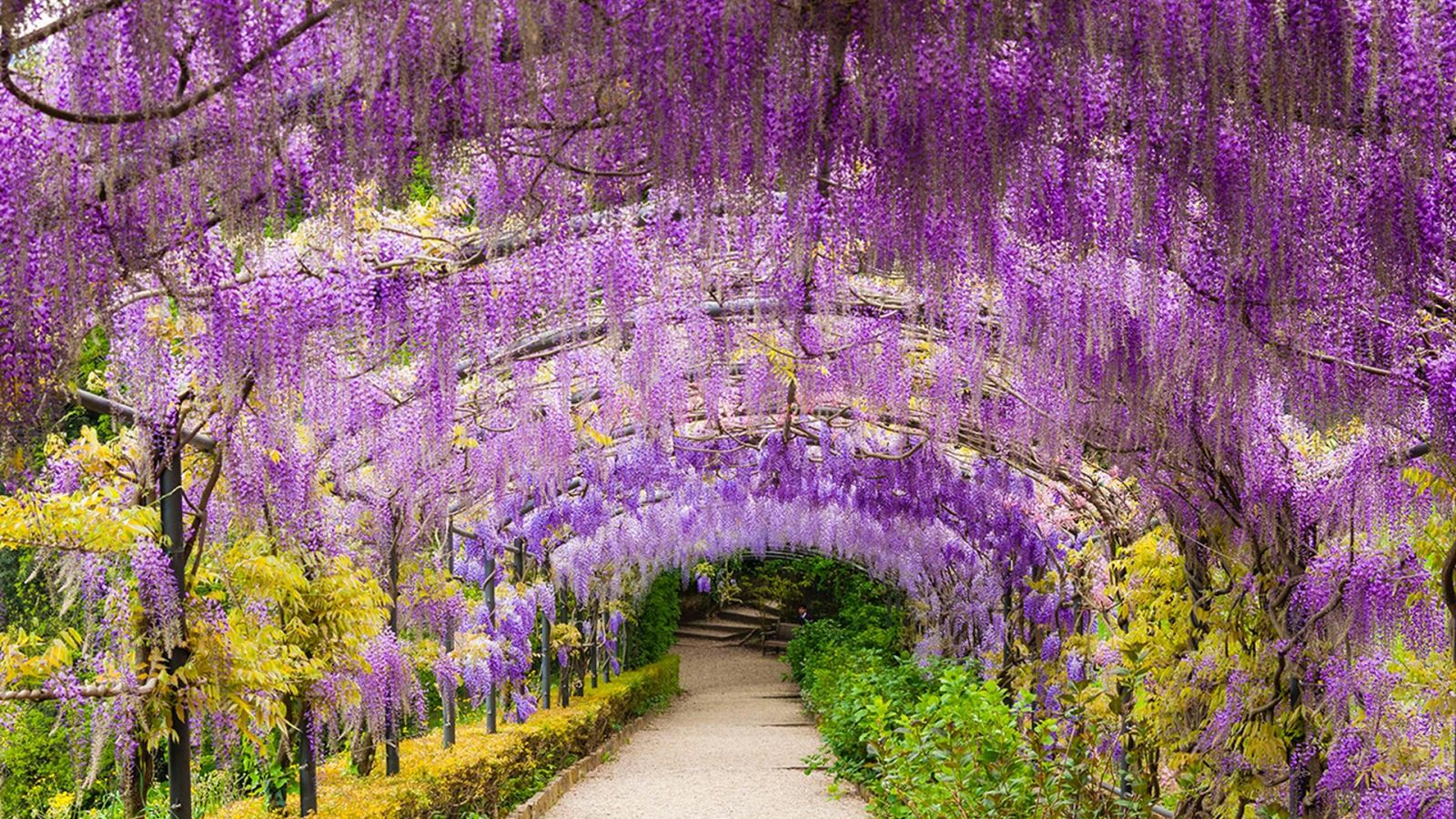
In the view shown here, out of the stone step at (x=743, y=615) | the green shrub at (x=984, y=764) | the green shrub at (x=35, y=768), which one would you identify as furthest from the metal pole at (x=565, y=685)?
the stone step at (x=743, y=615)

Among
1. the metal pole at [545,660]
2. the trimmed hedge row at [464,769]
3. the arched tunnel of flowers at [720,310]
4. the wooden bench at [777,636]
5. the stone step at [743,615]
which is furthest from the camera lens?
the stone step at [743,615]

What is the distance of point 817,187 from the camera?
11.9ft

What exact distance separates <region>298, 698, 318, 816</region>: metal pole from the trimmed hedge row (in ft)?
0.27

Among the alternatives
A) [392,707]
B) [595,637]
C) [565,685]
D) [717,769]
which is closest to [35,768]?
[565,685]

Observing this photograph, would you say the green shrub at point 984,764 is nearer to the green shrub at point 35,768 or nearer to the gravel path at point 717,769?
the gravel path at point 717,769

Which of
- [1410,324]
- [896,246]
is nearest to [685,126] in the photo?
[896,246]

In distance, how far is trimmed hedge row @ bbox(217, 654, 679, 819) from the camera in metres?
6.50

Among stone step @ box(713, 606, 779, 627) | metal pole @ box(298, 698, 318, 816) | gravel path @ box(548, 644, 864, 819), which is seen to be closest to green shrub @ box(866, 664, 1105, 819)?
metal pole @ box(298, 698, 318, 816)

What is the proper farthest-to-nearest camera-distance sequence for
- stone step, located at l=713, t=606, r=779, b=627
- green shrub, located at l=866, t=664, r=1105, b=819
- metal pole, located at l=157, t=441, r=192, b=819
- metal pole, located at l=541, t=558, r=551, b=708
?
stone step, located at l=713, t=606, r=779, b=627 < metal pole, located at l=541, t=558, r=551, b=708 < green shrub, located at l=866, t=664, r=1105, b=819 < metal pole, located at l=157, t=441, r=192, b=819

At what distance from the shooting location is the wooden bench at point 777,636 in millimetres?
26234

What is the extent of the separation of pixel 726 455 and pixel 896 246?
927 centimetres

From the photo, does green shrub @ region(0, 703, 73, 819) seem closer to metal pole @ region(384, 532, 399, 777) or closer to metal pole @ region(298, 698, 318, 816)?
metal pole @ region(384, 532, 399, 777)

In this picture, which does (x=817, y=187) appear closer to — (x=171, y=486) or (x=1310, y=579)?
(x=171, y=486)

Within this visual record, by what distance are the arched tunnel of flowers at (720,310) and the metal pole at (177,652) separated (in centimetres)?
1
